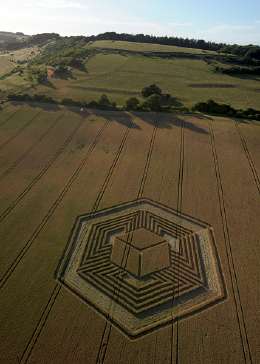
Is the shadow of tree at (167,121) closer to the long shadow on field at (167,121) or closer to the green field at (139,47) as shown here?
the long shadow on field at (167,121)

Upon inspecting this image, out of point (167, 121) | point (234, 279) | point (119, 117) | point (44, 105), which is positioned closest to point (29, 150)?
point (119, 117)

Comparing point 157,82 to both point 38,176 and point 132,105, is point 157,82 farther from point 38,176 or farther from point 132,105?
point 38,176

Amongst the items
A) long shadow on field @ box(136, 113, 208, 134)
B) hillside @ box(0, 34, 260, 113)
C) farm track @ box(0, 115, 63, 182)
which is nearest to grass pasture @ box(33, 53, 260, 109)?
hillside @ box(0, 34, 260, 113)

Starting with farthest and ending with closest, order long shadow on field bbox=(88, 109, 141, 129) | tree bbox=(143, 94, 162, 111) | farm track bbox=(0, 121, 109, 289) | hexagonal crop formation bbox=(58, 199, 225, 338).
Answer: tree bbox=(143, 94, 162, 111)
long shadow on field bbox=(88, 109, 141, 129)
farm track bbox=(0, 121, 109, 289)
hexagonal crop formation bbox=(58, 199, 225, 338)

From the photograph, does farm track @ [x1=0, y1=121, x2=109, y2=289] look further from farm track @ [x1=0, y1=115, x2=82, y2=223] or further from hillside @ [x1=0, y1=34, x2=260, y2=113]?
hillside @ [x1=0, y1=34, x2=260, y2=113]

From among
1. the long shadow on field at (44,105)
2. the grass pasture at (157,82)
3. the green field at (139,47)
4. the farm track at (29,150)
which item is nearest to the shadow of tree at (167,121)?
the grass pasture at (157,82)

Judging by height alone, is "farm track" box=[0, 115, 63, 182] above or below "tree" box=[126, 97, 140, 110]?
below

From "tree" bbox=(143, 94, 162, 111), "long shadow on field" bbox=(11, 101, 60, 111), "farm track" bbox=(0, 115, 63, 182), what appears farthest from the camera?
"long shadow on field" bbox=(11, 101, 60, 111)
